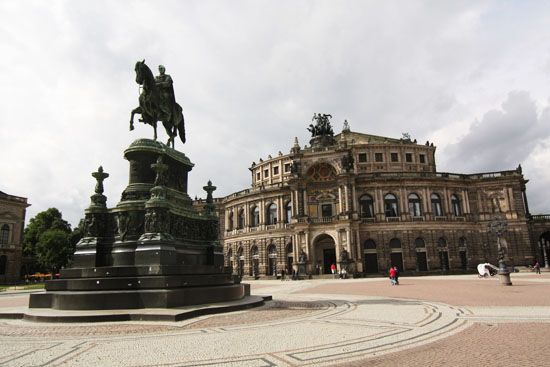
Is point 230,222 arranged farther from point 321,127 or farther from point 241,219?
point 321,127

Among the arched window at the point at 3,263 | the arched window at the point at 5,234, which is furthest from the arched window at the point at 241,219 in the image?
the arched window at the point at 3,263

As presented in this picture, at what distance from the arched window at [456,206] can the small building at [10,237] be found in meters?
65.1

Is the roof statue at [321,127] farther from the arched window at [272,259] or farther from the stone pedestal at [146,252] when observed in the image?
the stone pedestal at [146,252]

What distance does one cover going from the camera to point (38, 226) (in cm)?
6638

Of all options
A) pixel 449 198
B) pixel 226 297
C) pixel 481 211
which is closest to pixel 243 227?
pixel 449 198

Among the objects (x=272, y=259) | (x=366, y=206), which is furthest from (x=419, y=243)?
(x=272, y=259)

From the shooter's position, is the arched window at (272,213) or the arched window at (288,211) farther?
the arched window at (272,213)

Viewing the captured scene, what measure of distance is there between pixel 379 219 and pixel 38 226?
57049 millimetres

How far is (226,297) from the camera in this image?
14.0m

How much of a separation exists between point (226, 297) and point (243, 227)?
154ft

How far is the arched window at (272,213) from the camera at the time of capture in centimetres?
5734

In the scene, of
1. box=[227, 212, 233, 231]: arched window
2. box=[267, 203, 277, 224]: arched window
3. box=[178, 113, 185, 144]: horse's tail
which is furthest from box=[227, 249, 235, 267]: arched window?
box=[178, 113, 185, 144]: horse's tail

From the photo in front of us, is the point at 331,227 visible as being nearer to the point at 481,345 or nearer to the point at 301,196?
the point at 301,196

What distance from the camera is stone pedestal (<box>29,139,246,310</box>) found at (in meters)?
11.5
